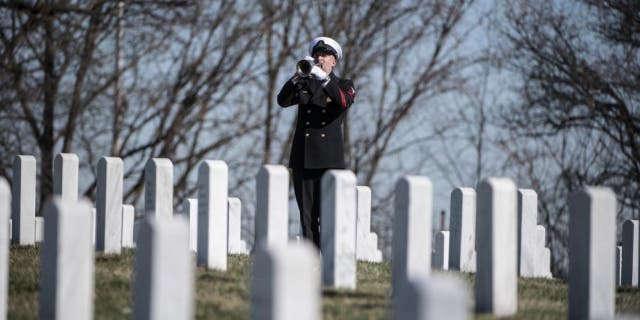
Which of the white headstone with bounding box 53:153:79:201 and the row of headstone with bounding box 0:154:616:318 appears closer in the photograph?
the row of headstone with bounding box 0:154:616:318

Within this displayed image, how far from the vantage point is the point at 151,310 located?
357 centimetres

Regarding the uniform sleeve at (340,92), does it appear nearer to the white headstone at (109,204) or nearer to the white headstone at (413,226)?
the white headstone at (109,204)

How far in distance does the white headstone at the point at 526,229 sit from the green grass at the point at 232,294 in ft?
2.30

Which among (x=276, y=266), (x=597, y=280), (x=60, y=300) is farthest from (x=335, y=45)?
(x=276, y=266)

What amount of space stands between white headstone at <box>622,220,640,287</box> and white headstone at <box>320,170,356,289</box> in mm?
2962

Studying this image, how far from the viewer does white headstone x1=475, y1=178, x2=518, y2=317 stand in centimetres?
477

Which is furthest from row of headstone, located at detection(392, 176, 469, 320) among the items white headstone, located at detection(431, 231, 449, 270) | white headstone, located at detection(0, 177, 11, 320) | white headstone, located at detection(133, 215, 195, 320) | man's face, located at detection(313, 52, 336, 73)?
white headstone, located at detection(431, 231, 449, 270)

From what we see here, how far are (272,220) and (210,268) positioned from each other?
2.62ft

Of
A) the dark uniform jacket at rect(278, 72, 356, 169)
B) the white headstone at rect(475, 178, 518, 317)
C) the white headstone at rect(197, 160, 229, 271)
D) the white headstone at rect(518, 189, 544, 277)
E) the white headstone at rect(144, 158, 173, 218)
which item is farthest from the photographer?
the white headstone at rect(518, 189, 544, 277)

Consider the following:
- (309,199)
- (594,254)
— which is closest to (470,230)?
(309,199)

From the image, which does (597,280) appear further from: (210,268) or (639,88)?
(639,88)

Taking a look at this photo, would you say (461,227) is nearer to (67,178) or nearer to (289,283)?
(67,178)

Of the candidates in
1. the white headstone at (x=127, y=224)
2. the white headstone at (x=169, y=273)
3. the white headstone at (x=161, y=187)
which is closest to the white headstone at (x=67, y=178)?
the white headstone at (x=161, y=187)

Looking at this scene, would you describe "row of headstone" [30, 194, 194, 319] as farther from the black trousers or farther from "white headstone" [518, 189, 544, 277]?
"white headstone" [518, 189, 544, 277]
